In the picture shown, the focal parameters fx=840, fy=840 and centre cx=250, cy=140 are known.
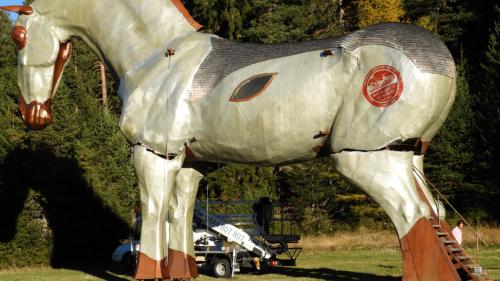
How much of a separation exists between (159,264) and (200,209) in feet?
22.1

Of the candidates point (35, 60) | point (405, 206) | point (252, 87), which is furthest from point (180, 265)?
point (405, 206)

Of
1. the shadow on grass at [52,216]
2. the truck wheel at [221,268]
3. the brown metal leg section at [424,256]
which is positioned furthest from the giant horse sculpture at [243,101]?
the shadow on grass at [52,216]

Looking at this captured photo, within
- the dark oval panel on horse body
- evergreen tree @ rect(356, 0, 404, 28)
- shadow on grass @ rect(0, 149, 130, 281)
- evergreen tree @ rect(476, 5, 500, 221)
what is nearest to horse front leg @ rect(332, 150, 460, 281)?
the dark oval panel on horse body

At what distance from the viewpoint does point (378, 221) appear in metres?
41.2

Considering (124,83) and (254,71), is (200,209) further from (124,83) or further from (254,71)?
(254,71)

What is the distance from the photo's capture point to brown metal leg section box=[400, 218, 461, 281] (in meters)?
11.0

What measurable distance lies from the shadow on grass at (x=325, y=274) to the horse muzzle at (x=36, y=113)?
573 centimetres

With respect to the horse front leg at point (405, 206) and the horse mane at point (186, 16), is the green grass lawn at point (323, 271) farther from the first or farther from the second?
the horse mane at point (186, 16)

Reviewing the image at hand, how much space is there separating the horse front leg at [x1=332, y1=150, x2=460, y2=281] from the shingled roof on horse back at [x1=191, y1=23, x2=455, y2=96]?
132 centimetres

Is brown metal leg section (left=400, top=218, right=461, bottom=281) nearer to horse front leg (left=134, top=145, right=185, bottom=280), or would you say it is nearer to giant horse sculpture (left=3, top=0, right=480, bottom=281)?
giant horse sculpture (left=3, top=0, right=480, bottom=281)

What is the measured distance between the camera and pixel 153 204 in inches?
520

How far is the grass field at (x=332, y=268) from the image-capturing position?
16.5 m

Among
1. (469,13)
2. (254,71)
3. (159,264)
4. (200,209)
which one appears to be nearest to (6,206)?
(200,209)

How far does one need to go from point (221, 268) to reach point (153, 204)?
554 cm
